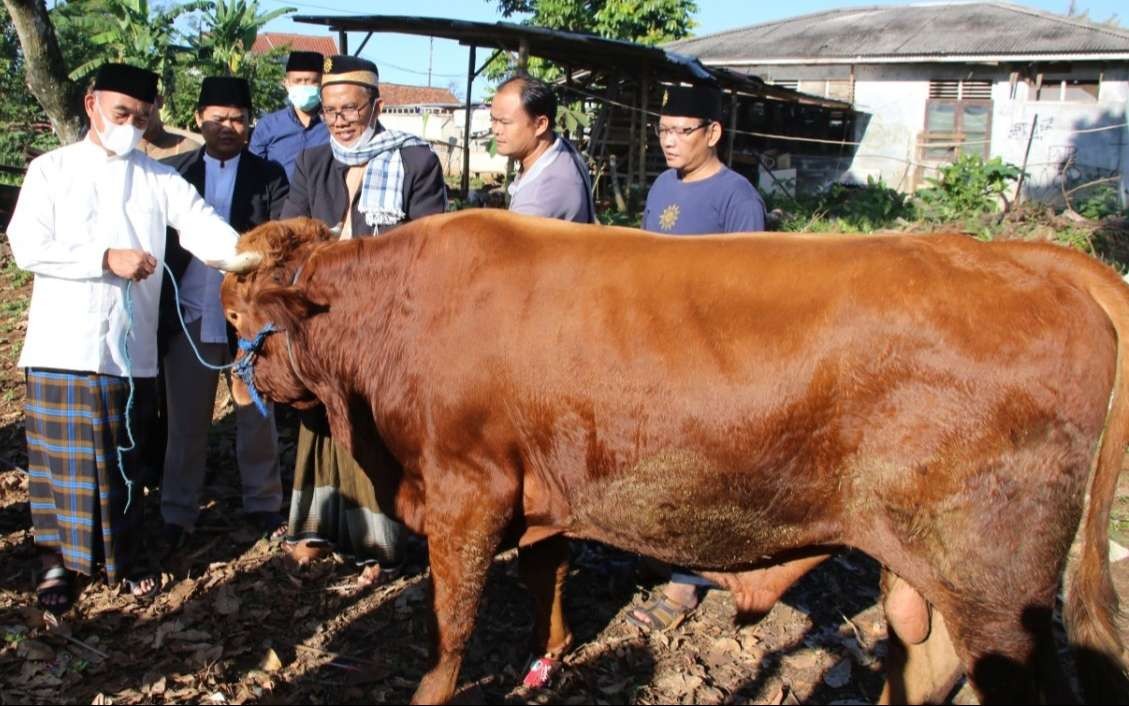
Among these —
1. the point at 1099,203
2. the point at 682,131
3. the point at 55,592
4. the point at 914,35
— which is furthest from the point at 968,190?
the point at 55,592

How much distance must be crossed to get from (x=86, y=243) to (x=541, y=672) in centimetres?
274

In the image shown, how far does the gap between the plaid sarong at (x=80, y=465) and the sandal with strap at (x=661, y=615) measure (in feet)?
8.16

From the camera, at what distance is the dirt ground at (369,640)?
159 inches

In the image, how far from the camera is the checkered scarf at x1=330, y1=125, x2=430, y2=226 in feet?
15.0

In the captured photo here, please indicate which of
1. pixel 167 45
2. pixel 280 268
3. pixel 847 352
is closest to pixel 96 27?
pixel 167 45

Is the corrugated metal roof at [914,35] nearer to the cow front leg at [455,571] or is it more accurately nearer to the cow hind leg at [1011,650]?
the cow hind leg at [1011,650]

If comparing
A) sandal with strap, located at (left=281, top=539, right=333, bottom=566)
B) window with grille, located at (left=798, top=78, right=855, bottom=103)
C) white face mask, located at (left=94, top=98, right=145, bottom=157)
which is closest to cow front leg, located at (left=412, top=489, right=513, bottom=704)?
sandal with strap, located at (left=281, top=539, right=333, bottom=566)

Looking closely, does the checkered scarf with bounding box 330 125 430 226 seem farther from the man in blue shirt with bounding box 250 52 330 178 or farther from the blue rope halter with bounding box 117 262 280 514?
the man in blue shirt with bounding box 250 52 330 178

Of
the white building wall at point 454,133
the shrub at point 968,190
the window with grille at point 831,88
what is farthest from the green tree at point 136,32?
the shrub at point 968,190

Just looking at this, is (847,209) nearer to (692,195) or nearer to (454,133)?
(692,195)

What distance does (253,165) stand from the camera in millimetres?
5273

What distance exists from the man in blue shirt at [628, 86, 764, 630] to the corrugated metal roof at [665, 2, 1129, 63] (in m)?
23.6

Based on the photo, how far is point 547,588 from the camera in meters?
4.24

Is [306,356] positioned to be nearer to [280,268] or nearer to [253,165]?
[280,268]
